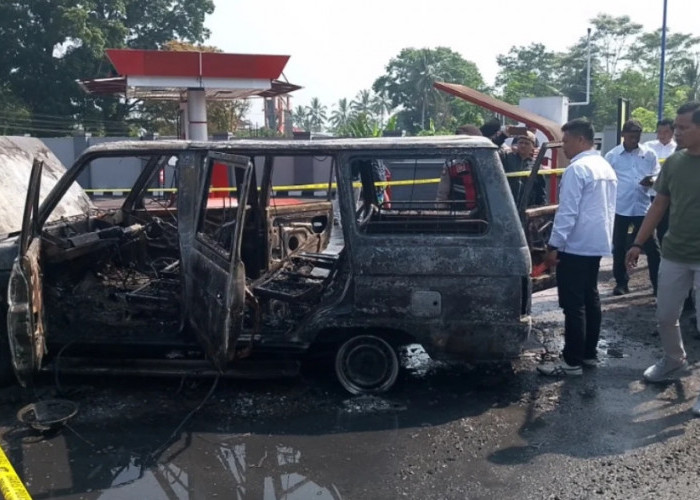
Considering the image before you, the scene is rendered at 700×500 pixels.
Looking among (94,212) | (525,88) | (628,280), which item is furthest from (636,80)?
(94,212)

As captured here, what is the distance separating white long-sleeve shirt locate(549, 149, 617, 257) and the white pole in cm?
1244

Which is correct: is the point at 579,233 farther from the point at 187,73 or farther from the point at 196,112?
the point at 196,112

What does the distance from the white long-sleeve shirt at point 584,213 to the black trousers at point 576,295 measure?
105mm

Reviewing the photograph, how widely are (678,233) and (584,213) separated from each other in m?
0.62

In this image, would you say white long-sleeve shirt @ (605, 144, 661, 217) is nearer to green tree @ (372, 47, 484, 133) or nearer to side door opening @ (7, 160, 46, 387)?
side door opening @ (7, 160, 46, 387)

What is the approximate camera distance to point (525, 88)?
202 feet

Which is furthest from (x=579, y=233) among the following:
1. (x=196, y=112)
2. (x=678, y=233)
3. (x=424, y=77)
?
(x=424, y=77)

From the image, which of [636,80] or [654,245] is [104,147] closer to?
[654,245]

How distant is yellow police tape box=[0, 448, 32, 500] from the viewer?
10.2 feet

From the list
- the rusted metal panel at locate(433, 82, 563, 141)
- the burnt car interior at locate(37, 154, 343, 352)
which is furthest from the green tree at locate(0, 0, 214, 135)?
the burnt car interior at locate(37, 154, 343, 352)

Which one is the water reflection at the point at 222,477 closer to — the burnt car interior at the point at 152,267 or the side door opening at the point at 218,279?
the side door opening at the point at 218,279

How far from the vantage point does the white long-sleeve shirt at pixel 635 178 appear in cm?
727

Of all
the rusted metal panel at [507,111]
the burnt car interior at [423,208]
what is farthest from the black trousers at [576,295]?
the rusted metal panel at [507,111]

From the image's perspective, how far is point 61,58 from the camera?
38.7 metres
